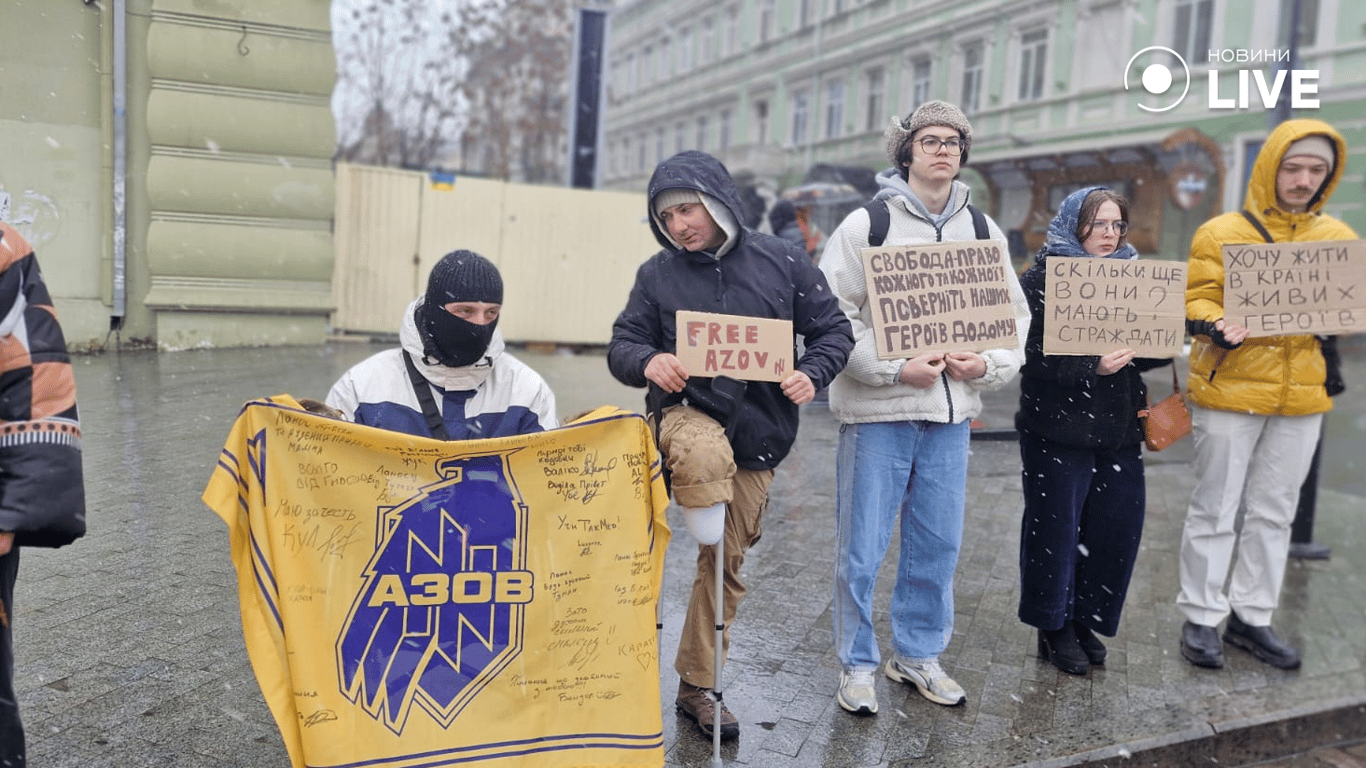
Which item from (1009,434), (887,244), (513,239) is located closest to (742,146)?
(513,239)

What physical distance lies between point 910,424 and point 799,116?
30244mm

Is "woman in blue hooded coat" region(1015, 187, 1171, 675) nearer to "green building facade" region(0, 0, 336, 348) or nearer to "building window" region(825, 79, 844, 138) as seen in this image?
"green building facade" region(0, 0, 336, 348)

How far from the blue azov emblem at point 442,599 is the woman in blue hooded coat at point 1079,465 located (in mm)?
2368

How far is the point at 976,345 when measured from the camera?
3.79 meters

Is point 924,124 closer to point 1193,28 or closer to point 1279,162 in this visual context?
point 1279,162

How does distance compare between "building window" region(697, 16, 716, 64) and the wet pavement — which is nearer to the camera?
the wet pavement

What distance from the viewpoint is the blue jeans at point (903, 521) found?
3.79 meters

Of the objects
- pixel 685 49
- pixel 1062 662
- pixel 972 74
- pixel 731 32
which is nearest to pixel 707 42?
pixel 685 49

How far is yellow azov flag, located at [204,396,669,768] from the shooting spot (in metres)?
2.71

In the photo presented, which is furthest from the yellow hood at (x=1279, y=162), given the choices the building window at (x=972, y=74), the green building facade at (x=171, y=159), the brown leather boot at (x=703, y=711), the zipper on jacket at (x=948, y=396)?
the building window at (x=972, y=74)

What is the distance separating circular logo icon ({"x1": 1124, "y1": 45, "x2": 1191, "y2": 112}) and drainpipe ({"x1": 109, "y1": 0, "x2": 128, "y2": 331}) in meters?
17.2

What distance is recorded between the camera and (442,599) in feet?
9.29

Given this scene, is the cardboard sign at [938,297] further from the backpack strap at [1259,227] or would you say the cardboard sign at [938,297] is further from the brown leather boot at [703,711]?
the backpack strap at [1259,227]

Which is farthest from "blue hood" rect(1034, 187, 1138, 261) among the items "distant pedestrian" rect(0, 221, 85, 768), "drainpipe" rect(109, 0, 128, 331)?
"drainpipe" rect(109, 0, 128, 331)
